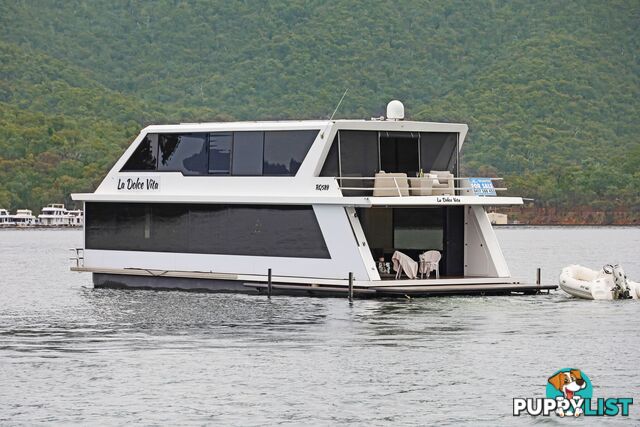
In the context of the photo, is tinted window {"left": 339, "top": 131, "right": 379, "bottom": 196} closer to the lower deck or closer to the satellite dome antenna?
the satellite dome antenna

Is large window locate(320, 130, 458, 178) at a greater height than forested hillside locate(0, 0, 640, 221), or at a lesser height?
lesser

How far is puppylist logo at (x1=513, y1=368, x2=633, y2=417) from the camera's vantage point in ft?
69.8

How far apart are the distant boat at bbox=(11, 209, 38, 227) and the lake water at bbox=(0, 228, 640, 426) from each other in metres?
113

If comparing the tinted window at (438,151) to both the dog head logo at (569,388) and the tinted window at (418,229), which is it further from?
the dog head logo at (569,388)

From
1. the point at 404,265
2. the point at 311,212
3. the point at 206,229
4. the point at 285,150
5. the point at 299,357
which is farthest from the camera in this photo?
the point at 206,229

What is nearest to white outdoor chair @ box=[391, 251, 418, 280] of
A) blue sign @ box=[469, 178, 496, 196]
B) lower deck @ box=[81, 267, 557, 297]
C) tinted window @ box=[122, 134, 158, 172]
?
lower deck @ box=[81, 267, 557, 297]

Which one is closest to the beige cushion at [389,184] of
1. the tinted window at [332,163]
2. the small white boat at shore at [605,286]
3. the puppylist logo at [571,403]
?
the tinted window at [332,163]

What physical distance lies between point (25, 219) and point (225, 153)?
11830 cm

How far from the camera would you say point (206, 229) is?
35.8 meters

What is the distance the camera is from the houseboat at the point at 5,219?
14938cm

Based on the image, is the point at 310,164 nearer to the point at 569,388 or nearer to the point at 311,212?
the point at 311,212

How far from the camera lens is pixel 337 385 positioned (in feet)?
77.6

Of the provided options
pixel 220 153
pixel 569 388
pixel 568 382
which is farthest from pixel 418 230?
pixel 569 388

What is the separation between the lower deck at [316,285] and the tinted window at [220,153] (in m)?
2.62
